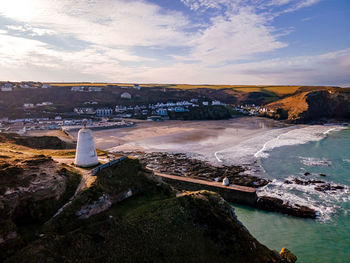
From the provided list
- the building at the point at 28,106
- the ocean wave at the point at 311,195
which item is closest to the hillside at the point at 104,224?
the ocean wave at the point at 311,195

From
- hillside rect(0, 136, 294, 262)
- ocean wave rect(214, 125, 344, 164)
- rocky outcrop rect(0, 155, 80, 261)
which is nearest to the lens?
rocky outcrop rect(0, 155, 80, 261)

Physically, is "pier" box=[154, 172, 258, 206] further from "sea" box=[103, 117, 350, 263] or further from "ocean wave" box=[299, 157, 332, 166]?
"ocean wave" box=[299, 157, 332, 166]

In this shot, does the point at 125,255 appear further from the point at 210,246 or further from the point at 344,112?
the point at 344,112

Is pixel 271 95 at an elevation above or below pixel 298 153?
above

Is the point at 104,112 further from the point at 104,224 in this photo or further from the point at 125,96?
the point at 104,224

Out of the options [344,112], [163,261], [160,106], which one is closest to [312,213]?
[163,261]

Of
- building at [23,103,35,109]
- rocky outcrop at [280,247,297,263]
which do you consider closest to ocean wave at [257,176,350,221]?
rocky outcrop at [280,247,297,263]

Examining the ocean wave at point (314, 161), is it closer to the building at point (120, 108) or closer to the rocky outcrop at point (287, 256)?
the rocky outcrop at point (287, 256)
